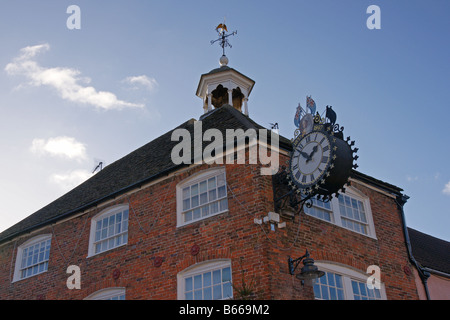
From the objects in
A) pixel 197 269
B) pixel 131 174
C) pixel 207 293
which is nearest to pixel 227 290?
pixel 207 293

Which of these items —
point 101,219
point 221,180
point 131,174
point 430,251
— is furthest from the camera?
point 430,251

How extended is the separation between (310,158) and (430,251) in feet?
30.0

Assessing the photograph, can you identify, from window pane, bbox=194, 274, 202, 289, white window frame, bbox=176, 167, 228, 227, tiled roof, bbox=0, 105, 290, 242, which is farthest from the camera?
tiled roof, bbox=0, 105, 290, 242

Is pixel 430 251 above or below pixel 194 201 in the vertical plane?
below

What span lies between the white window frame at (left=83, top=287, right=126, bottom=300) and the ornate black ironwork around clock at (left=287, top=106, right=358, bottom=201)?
583 centimetres

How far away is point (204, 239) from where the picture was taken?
13.6 metres

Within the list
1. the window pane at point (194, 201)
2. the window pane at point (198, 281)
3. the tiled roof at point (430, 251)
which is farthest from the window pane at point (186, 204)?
the tiled roof at point (430, 251)

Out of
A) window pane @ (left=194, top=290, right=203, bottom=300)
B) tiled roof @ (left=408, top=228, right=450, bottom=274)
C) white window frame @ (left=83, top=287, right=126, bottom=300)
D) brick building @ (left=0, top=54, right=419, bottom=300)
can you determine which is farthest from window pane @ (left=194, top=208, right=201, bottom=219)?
tiled roof @ (left=408, top=228, right=450, bottom=274)

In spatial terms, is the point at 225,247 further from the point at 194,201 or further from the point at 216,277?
the point at 194,201

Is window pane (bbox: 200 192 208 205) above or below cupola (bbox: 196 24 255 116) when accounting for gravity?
Answer: below

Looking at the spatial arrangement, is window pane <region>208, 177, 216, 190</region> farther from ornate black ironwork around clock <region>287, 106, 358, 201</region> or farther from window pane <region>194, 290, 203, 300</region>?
window pane <region>194, 290, 203, 300</region>

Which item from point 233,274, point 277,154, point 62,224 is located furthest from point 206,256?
point 62,224

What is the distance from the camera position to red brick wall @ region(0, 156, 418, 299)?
1258 centimetres

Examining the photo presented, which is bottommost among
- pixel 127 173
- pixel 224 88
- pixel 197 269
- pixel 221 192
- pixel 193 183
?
pixel 197 269
